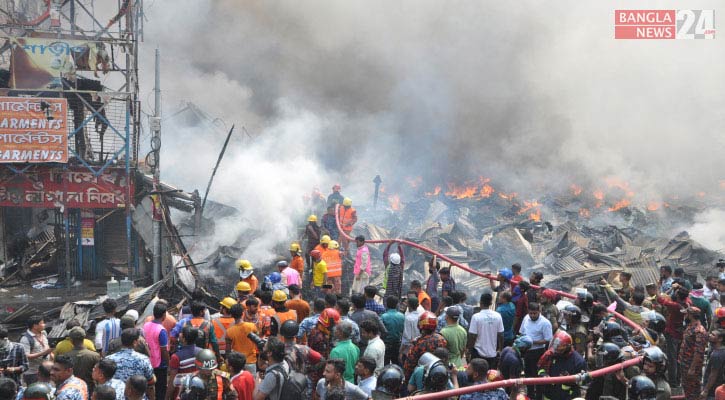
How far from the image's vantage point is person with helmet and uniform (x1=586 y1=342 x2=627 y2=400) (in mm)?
5699

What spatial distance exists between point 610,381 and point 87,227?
12.6m

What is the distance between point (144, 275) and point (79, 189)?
2452mm

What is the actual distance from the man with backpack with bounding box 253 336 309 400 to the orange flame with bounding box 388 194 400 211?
53.6ft

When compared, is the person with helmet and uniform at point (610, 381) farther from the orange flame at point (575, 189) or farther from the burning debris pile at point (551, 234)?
the orange flame at point (575, 189)

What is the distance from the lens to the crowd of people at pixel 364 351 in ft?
16.1

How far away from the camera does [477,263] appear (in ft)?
48.4

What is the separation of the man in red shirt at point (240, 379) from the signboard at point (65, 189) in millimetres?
9613

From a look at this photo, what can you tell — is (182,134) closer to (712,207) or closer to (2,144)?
(2,144)

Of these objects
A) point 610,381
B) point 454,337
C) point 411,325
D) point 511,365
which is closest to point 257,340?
point 411,325

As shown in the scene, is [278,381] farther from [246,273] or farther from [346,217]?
[346,217]

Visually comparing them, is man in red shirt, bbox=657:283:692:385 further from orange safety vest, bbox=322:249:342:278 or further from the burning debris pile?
orange safety vest, bbox=322:249:342:278

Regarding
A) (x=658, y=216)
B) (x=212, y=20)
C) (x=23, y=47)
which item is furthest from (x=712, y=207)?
(x=212, y=20)

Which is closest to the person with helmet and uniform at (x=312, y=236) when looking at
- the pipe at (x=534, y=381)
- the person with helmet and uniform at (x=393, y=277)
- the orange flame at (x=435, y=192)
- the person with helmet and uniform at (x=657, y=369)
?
the person with helmet and uniform at (x=393, y=277)

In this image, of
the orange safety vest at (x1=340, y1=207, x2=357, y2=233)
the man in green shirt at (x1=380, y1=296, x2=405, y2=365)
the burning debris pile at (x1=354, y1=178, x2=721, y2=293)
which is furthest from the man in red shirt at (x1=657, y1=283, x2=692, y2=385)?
the orange safety vest at (x1=340, y1=207, x2=357, y2=233)
